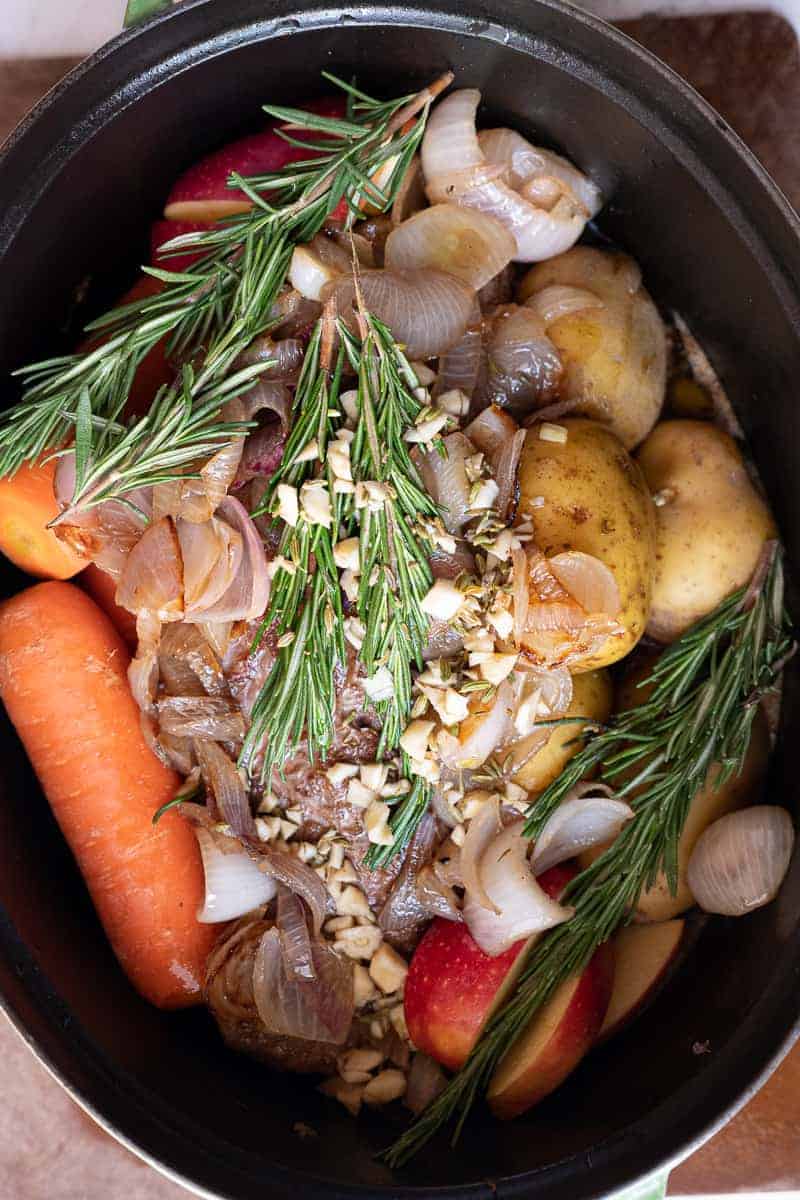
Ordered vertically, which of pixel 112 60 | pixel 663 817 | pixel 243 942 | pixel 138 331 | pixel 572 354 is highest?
pixel 112 60

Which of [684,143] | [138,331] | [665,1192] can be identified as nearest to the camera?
[138,331]

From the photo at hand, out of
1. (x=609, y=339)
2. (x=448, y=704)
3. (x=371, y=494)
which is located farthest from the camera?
(x=609, y=339)

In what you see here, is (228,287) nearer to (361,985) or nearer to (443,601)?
(443,601)

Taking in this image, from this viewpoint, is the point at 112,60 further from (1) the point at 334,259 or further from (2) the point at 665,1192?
(2) the point at 665,1192

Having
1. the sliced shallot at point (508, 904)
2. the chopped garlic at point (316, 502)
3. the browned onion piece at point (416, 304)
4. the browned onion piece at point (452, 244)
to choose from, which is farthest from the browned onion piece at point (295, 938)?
the browned onion piece at point (452, 244)

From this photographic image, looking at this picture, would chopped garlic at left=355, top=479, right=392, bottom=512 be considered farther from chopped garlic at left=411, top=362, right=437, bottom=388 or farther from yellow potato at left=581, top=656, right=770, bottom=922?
yellow potato at left=581, top=656, right=770, bottom=922

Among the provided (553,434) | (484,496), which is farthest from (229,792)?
(553,434)

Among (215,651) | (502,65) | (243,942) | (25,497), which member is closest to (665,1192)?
(243,942)
